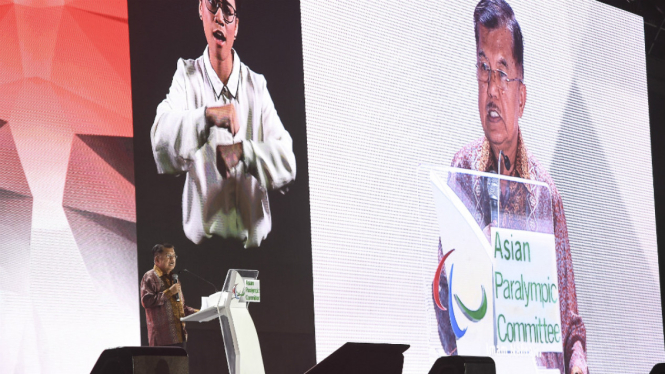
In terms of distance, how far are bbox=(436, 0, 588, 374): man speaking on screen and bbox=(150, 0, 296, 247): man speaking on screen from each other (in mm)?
1319

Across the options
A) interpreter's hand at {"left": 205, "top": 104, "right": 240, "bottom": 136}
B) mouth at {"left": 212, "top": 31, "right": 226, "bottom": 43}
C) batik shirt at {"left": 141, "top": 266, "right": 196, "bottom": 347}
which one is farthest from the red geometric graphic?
mouth at {"left": 212, "top": 31, "right": 226, "bottom": 43}

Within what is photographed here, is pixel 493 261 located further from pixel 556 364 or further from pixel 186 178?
pixel 186 178

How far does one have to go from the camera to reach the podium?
265cm

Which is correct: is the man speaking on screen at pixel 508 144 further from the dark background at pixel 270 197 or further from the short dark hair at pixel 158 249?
the short dark hair at pixel 158 249

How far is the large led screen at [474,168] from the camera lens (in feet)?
14.0

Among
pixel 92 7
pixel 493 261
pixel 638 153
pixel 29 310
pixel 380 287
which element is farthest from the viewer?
pixel 638 153

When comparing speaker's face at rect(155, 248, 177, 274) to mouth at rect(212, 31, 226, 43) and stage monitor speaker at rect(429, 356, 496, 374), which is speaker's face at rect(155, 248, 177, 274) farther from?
stage monitor speaker at rect(429, 356, 496, 374)

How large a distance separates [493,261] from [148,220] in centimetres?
213

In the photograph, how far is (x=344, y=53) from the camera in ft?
14.3

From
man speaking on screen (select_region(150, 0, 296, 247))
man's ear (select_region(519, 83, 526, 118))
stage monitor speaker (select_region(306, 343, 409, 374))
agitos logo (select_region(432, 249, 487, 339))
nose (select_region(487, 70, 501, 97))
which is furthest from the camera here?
man's ear (select_region(519, 83, 526, 118))

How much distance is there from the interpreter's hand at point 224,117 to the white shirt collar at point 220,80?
0.06 meters

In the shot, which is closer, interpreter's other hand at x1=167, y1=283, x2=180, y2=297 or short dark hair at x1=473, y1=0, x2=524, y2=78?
interpreter's other hand at x1=167, y1=283, x2=180, y2=297

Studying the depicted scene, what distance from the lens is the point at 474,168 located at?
4953 mm

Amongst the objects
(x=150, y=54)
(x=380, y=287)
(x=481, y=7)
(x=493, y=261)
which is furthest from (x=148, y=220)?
(x=481, y=7)
